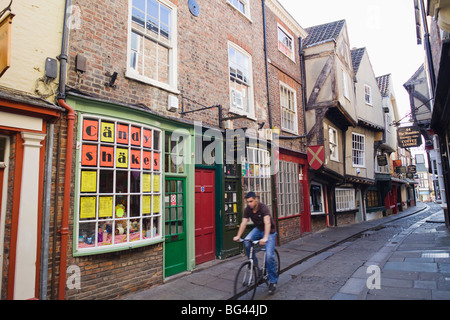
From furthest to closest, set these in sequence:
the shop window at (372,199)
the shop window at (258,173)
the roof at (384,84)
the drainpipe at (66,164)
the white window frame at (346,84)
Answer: the roof at (384,84)
the shop window at (372,199)
the white window frame at (346,84)
the shop window at (258,173)
the drainpipe at (66,164)

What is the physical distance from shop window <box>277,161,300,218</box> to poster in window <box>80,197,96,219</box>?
7.36 m

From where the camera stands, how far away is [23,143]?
4461 millimetres

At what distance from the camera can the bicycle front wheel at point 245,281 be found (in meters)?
4.97

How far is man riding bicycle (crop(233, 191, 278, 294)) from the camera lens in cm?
526

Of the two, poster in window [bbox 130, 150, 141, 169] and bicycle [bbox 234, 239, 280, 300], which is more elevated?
poster in window [bbox 130, 150, 141, 169]

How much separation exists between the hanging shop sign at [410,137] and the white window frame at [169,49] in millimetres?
14738

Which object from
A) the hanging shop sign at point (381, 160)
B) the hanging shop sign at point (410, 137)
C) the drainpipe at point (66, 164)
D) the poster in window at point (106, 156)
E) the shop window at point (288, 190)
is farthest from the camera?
the hanging shop sign at point (381, 160)

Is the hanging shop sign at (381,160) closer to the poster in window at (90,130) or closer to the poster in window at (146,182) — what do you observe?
the poster in window at (146,182)

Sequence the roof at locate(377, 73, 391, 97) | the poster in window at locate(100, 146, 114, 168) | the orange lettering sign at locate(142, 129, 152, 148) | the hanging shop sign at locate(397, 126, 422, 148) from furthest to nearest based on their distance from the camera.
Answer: the roof at locate(377, 73, 391, 97) → the hanging shop sign at locate(397, 126, 422, 148) → the orange lettering sign at locate(142, 129, 152, 148) → the poster in window at locate(100, 146, 114, 168)

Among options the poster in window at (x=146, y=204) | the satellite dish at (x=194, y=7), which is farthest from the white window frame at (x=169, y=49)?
the poster in window at (x=146, y=204)

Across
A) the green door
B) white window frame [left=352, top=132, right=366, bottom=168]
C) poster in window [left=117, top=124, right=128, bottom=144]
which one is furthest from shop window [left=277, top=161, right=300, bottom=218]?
white window frame [left=352, top=132, right=366, bottom=168]

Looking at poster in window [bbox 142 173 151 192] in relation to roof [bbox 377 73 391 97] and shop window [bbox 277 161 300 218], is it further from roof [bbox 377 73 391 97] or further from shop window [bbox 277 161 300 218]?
roof [bbox 377 73 391 97]

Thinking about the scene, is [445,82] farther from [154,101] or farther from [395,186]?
[395,186]
